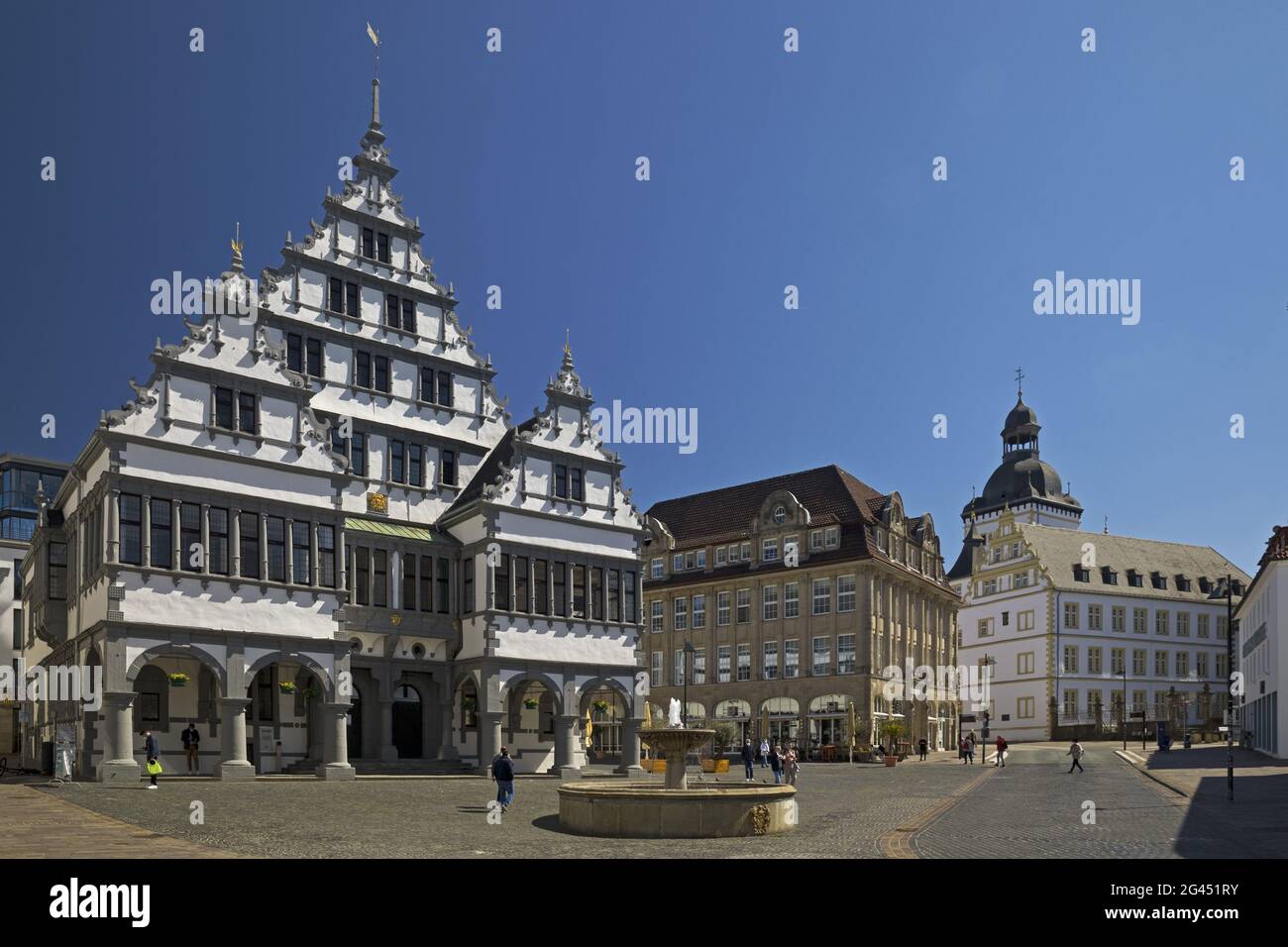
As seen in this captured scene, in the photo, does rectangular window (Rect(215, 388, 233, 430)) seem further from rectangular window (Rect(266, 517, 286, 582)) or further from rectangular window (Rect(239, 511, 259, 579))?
rectangular window (Rect(266, 517, 286, 582))

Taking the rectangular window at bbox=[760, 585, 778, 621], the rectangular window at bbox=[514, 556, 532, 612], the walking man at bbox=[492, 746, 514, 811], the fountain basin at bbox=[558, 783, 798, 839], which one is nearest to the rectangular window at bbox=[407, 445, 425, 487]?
the rectangular window at bbox=[514, 556, 532, 612]

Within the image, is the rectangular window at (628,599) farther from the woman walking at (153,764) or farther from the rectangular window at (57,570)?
the woman walking at (153,764)

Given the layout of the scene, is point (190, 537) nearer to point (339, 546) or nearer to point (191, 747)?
point (339, 546)

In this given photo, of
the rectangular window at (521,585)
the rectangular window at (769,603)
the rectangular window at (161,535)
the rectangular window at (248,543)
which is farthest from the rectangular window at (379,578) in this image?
the rectangular window at (769,603)

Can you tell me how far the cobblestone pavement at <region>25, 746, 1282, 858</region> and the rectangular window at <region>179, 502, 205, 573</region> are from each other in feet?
22.0

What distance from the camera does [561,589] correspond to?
50438 mm

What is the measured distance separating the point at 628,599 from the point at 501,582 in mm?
6411

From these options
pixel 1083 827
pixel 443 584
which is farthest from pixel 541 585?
pixel 1083 827

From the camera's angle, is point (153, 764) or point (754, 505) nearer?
point (153, 764)

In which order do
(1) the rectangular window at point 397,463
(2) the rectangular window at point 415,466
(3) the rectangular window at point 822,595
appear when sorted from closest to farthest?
1. (1) the rectangular window at point 397,463
2. (2) the rectangular window at point 415,466
3. (3) the rectangular window at point 822,595

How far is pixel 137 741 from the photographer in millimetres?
40219

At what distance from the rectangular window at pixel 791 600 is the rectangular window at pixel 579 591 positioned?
35574mm

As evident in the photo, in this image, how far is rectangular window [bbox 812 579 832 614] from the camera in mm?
83188

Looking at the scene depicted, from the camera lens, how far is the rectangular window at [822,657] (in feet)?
269
